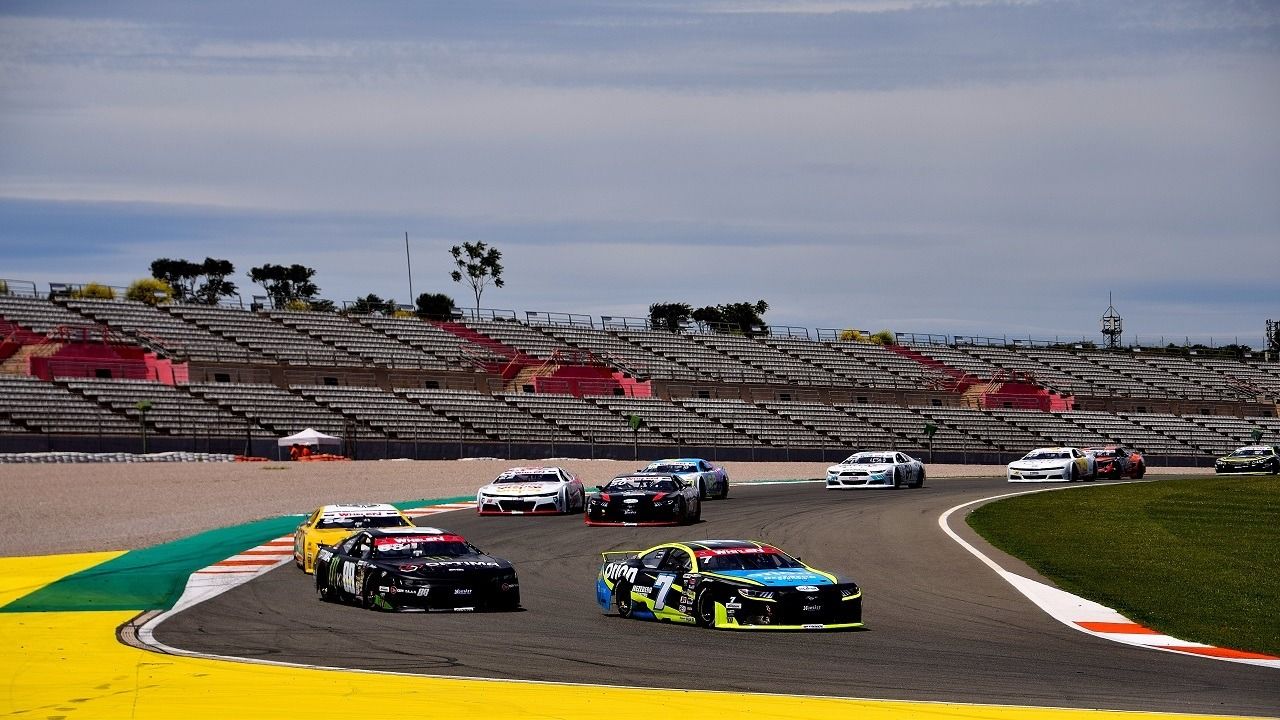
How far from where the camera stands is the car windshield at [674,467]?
38250mm

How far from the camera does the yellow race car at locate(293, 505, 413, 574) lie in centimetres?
2208

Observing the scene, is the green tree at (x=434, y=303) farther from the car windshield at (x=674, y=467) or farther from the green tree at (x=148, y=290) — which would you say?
the car windshield at (x=674, y=467)

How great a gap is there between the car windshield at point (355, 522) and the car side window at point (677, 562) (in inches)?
273

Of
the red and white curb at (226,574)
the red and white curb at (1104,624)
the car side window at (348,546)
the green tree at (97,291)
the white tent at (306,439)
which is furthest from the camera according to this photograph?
the green tree at (97,291)

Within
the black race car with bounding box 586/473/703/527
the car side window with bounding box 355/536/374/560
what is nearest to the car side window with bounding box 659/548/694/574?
the car side window with bounding box 355/536/374/560

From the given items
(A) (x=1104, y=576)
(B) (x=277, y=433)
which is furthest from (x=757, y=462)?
(A) (x=1104, y=576)

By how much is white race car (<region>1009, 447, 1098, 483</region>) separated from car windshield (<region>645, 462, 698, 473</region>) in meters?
15.8

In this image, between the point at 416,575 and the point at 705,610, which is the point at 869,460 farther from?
the point at 705,610

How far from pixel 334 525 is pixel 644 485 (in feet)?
33.6

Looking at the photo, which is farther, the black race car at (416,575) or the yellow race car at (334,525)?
the yellow race car at (334,525)

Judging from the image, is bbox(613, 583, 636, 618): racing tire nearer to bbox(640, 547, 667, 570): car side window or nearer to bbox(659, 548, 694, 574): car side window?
bbox(640, 547, 667, 570): car side window

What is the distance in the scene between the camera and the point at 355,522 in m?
22.7

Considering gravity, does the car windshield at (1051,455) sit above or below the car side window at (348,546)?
below

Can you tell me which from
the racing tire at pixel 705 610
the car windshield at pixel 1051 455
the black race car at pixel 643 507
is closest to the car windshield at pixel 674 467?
the black race car at pixel 643 507
